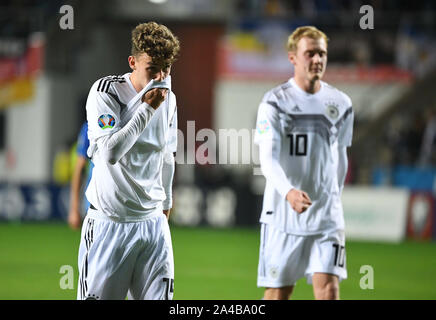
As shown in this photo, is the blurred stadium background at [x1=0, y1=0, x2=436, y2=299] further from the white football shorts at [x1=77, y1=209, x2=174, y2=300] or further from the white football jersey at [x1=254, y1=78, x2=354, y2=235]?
the white football shorts at [x1=77, y1=209, x2=174, y2=300]

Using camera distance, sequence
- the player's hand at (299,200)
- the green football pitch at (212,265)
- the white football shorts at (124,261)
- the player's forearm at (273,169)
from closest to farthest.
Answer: the white football shorts at (124,261) < the player's hand at (299,200) < the player's forearm at (273,169) < the green football pitch at (212,265)

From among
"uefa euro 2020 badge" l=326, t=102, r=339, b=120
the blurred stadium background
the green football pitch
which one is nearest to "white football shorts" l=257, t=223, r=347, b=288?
"uefa euro 2020 badge" l=326, t=102, r=339, b=120

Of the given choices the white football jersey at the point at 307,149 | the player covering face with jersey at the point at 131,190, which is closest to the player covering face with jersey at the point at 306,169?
the white football jersey at the point at 307,149

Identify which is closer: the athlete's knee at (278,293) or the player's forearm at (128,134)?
the player's forearm at (128,134)

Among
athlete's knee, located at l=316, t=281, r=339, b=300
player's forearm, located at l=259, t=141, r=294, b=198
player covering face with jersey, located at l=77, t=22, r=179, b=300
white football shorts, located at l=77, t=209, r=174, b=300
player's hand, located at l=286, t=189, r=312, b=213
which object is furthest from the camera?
athlete's knee, located at l=316, t=281, r=339, b=300

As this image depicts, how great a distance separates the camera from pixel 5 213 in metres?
18.9

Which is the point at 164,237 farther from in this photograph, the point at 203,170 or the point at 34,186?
the point at 203,170

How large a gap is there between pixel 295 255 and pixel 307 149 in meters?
0.75

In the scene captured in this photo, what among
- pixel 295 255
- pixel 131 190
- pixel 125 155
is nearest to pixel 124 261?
pixel 131 190

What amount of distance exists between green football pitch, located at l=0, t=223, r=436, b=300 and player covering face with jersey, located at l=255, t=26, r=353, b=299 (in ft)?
9.03

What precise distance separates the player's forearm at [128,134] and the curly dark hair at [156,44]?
0.28 m

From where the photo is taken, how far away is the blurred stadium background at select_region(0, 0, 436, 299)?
15.8 meters

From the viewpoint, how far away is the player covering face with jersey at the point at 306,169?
6.21m

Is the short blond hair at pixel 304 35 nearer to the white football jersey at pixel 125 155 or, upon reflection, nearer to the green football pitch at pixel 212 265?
the white football jersey at pixel 125 155
